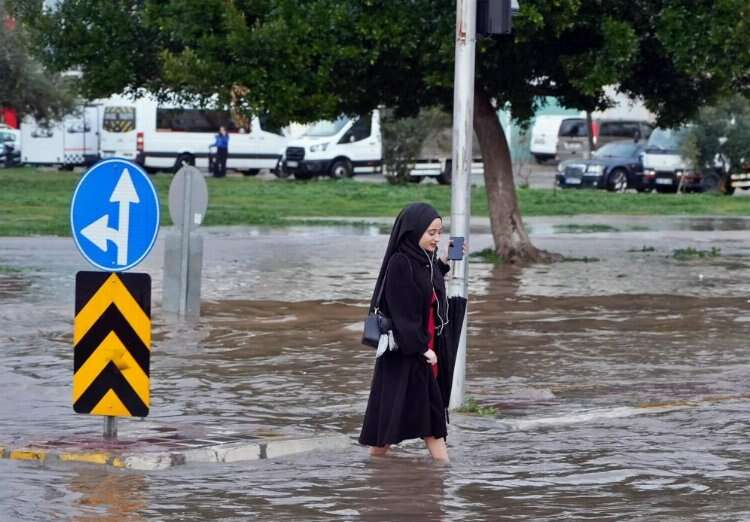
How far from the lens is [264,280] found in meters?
21.4

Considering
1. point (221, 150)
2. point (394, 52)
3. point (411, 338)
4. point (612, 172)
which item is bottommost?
point (411, 338)

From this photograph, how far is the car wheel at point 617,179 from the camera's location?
48.3 m

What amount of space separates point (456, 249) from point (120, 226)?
87.5 inches

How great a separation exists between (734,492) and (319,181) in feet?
131

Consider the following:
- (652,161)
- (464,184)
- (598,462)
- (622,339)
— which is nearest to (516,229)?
(622,339)

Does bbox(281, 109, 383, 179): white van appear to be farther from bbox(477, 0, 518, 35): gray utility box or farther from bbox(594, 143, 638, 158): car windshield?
bbox(477, 0, 518, 35): gray utility box

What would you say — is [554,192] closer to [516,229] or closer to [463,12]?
[516,229]

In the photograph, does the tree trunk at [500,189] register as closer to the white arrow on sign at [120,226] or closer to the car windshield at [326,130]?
the white arrow on sign at [120,226]

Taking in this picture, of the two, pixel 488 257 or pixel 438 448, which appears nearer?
pixel 438 448

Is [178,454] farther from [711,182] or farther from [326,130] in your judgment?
[326,130]

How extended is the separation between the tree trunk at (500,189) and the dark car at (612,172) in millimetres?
24434

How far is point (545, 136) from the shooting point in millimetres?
62750

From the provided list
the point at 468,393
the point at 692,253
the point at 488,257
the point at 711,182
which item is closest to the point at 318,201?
the point at 711,182

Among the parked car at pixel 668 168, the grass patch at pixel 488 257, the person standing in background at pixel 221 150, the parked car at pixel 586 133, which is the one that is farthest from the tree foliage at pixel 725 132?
the grass patch at pixel 488 257
